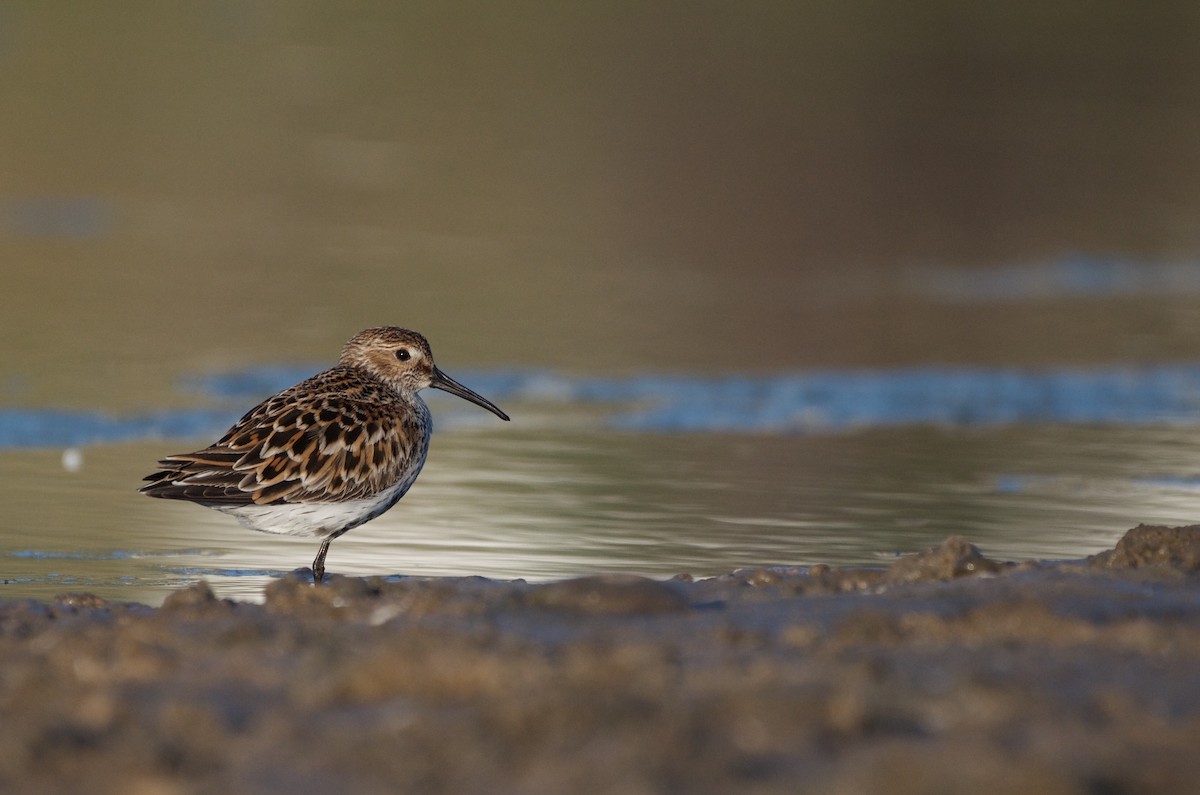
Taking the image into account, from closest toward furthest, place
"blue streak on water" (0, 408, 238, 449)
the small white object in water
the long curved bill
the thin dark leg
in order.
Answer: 1. the thin dark leg
2. the long curved bill
3. the small white object in water
4. "blue streak on water" (0, 408, 238, 449)

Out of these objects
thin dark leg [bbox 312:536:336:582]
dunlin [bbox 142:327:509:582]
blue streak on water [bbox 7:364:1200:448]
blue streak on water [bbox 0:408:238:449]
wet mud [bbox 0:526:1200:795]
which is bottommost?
wet mud [bbox 0:526:1200:795]

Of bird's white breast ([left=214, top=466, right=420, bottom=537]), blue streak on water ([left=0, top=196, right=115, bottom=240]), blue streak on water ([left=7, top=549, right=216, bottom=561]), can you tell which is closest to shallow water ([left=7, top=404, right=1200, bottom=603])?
blue streak on water ([left=7, top=549, right=216, bottom=561])

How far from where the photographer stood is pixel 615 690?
4.62 meters

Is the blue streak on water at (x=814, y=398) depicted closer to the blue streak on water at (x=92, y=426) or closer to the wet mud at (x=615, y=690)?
the blue streak on water at (x=92, y=426)

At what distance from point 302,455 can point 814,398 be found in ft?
16.7

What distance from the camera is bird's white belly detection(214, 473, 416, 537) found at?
7.64 m

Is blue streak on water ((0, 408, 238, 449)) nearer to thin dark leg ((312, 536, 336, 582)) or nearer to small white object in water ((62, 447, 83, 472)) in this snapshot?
small white object in water ((62, 447, 83, 472))

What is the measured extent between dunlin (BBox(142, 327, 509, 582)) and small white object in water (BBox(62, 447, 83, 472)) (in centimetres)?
205

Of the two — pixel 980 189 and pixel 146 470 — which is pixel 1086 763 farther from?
pixel 980 189

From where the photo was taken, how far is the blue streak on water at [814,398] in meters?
11.3

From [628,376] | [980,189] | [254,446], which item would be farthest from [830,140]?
[254,446]

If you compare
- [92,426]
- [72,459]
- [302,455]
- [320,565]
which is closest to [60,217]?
[92,426]

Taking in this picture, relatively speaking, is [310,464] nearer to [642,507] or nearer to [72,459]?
[642,507]

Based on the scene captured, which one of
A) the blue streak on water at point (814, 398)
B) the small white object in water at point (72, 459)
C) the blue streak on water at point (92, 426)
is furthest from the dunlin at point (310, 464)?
the blue streak on water at point (814, 398)
